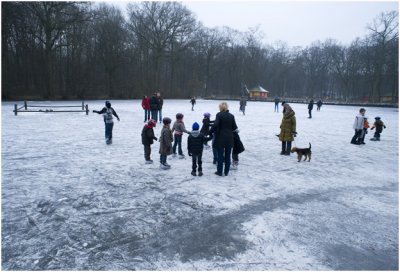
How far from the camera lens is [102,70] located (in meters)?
45.4

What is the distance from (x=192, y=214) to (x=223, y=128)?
7.46 feet

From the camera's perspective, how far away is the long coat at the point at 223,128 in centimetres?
607

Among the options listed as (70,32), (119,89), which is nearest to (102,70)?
(119,89)

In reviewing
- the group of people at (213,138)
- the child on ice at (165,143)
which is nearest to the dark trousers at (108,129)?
the group of people at (213,138)

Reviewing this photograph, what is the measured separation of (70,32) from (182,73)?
27396mm

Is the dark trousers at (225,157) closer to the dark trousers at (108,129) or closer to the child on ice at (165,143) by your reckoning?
the child on ice at (165,143)

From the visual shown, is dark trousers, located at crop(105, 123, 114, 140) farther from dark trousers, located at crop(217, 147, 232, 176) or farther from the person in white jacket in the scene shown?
the person in white jacket

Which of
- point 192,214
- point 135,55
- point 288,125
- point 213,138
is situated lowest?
point 192,214

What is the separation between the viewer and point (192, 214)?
14.8ft

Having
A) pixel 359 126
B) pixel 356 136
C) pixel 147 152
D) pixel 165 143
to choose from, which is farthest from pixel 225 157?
pixel 356 136

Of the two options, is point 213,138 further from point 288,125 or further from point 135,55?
point 135,55

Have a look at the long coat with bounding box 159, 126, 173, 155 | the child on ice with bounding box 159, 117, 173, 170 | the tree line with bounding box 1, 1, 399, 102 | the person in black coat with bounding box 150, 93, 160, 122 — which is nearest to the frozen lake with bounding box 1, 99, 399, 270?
the child on ice with bounding box 159, 117, 173, 170

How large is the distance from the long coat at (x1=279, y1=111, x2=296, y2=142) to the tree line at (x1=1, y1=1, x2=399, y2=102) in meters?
33.7

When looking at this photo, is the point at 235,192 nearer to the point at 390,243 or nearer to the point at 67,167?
the point at 390,243
